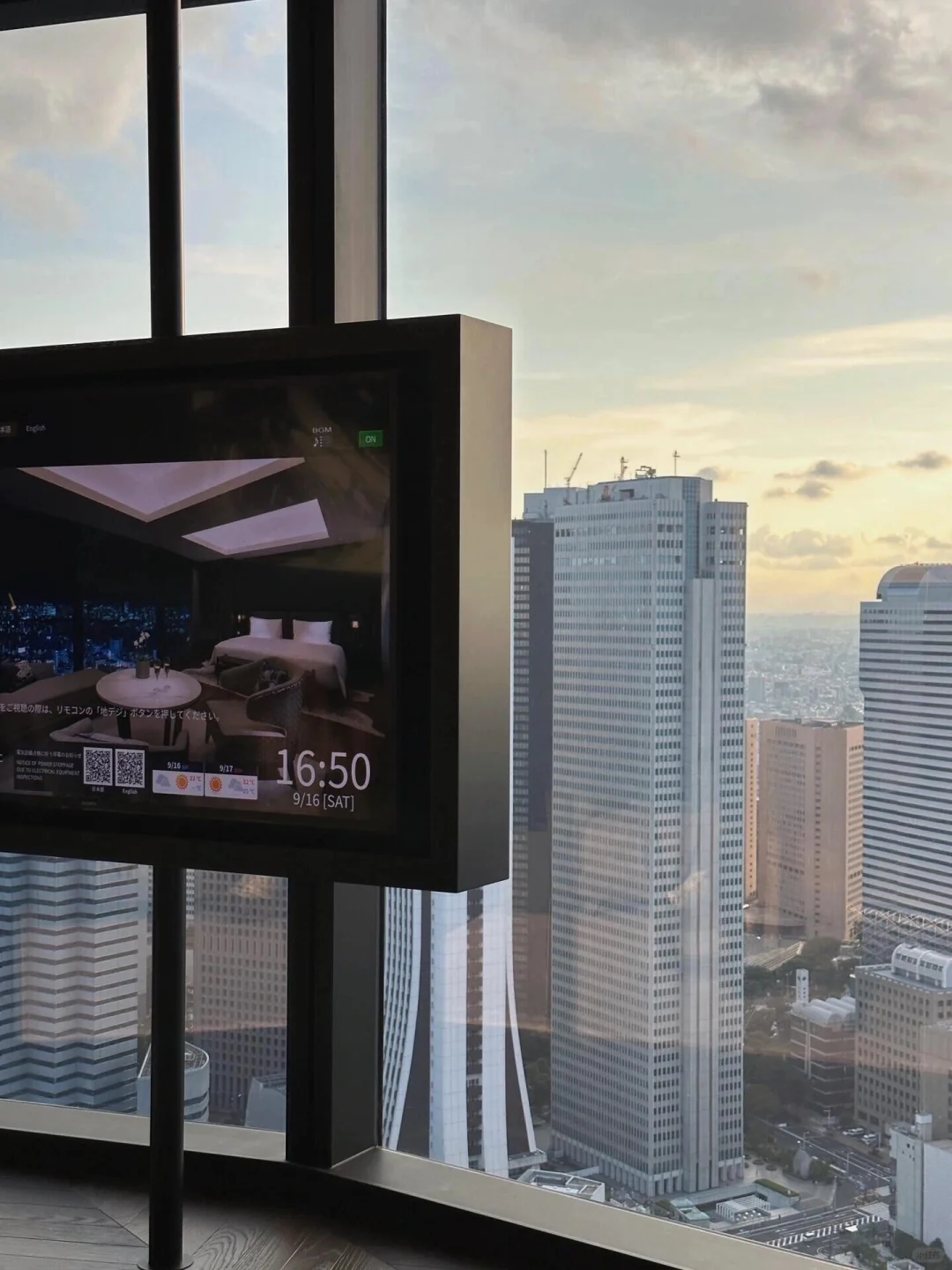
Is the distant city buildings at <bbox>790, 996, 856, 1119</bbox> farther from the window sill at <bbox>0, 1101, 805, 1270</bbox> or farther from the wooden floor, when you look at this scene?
the wooden floor

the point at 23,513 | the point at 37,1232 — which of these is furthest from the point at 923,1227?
the point at 23,513

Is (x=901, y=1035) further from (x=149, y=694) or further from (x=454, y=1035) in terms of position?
(x=149, y=694)

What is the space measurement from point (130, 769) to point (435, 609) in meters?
0.57

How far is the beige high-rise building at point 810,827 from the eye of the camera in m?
1.90

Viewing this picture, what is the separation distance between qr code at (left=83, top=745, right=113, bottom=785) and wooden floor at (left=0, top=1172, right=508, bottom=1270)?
0.85 m

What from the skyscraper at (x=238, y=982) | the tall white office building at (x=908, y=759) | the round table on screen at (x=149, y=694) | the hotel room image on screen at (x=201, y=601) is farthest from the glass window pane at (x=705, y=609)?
the round table on screen at (x=149, y=694)

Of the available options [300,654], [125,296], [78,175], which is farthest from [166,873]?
[78,175]

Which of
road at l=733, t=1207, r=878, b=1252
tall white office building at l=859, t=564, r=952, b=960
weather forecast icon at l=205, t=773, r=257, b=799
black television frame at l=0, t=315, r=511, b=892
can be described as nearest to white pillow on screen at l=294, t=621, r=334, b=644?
black television frame at l=0, t=315, r=511, b=892

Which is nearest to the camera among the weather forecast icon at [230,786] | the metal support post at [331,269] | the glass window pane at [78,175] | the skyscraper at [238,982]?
the weather forecast icon at [230,786]

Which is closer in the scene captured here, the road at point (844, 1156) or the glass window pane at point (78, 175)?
the road at point (844, 1156)

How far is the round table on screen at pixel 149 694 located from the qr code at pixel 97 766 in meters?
Answer: 0.05

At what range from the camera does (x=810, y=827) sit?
1928mm

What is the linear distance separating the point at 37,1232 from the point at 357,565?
1.41 m

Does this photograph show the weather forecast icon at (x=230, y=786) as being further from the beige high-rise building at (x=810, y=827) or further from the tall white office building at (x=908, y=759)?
the tall white office building at (x=908, y=759)
